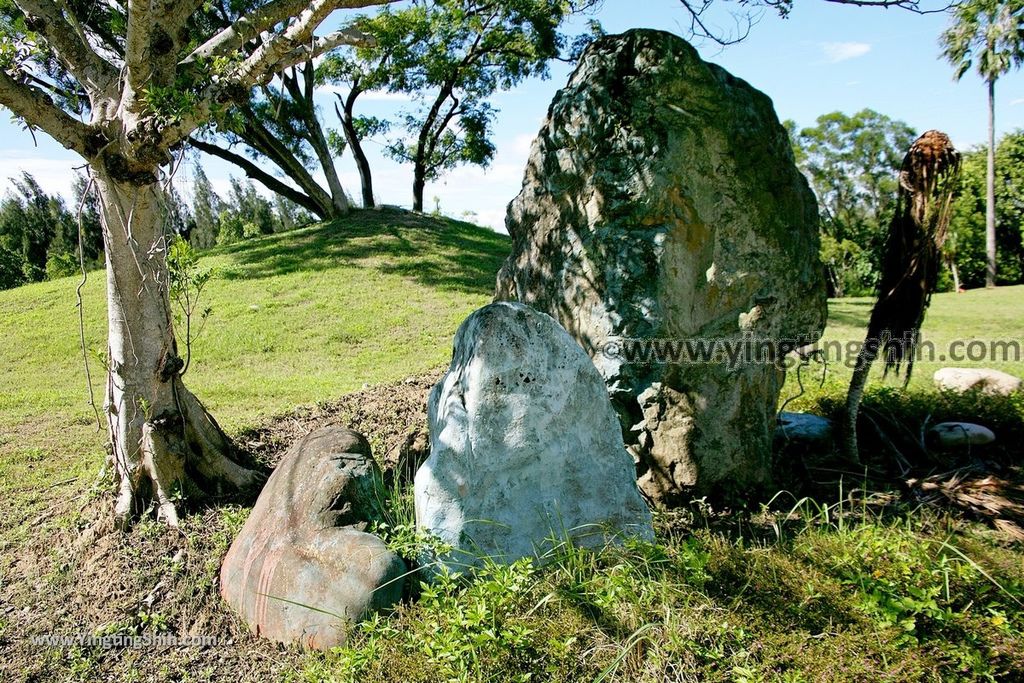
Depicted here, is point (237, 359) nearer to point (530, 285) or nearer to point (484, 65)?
point (530, 285)

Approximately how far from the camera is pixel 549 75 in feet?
56.1

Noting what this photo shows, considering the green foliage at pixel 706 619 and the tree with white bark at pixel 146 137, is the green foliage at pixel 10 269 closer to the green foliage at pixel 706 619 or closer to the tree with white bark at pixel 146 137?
the tree with white bark at pixel 146 137

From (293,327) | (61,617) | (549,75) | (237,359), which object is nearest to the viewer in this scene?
(61,617)

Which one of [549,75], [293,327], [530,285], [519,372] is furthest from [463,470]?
[549,75]

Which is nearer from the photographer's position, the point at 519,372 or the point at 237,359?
the point at 519,372

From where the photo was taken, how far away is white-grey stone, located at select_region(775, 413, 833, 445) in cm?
575

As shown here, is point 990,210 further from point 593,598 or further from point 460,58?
point 593,598

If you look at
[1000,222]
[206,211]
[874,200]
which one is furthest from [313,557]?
[874,200]

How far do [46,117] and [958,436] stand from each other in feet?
21.7

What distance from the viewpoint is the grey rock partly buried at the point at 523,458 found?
154 inches

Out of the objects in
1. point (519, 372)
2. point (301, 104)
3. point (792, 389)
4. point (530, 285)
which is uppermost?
point (301, 104)

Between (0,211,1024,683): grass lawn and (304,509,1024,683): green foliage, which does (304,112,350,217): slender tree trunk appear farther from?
(304,509,1024,683): green foliage

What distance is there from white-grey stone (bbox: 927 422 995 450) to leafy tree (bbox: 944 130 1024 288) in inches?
892

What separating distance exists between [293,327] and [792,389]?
7.23 meters
